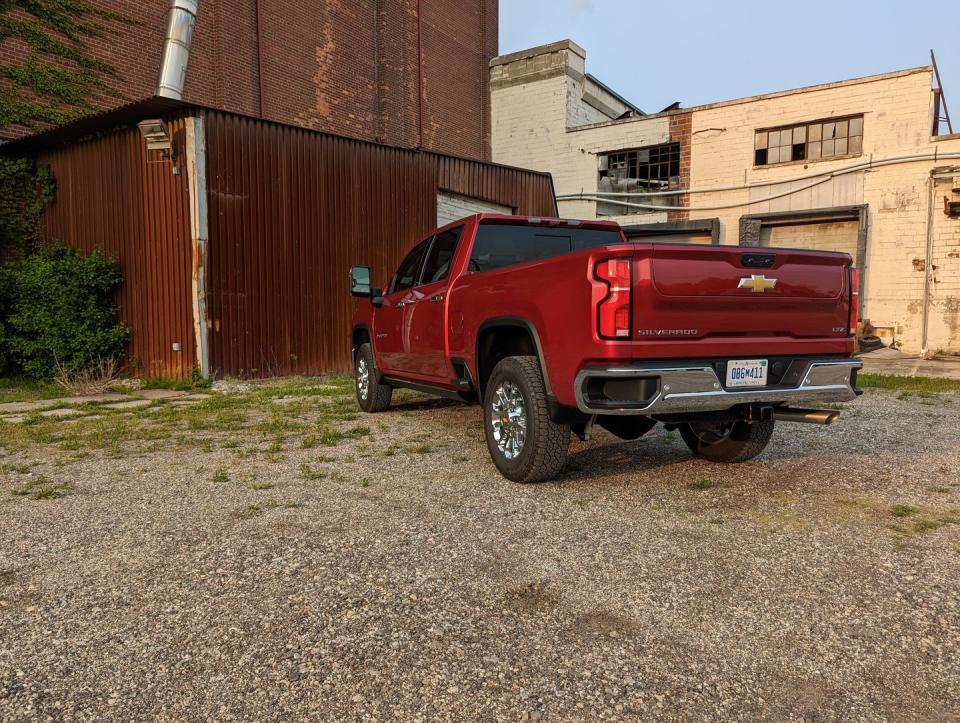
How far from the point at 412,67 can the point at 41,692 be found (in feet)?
75.7

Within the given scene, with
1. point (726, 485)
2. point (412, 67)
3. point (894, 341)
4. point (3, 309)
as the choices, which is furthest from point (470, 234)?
point (412, 67)

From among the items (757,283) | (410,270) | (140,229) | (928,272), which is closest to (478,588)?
(757,283)

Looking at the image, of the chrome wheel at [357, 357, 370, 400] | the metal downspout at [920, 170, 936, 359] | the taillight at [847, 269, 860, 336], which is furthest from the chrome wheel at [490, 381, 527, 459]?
the metal downspout at [920, 170, 936, 359]

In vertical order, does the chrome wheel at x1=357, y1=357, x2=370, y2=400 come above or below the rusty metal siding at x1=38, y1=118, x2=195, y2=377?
below

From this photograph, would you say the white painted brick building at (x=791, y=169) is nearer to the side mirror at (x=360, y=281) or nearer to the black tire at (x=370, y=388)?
the black tire at (x=370, y=388)

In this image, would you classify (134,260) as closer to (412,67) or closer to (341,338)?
(341,338)

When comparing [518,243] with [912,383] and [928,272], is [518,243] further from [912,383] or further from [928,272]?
[928,272]

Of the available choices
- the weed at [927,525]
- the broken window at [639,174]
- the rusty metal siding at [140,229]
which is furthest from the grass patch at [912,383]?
the rusty metal siding at [140,229]

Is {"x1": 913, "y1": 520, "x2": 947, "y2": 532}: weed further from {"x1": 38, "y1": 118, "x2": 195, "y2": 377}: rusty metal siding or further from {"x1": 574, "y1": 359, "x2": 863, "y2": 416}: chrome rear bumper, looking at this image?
{"x1": 38, "y1": 118, "x2": 195, "y2": 377}: rusty metal siding

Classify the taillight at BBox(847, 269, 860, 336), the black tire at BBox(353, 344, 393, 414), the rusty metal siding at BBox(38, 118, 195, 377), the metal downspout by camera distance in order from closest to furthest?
1. the taillight at BBox(847, 269, 860, 336)
2. the black tire at BBox(353, 344, 393, 414)
3. the rusty metal siding at BBox(38, 118, 195, 377)
4. the metal downspout

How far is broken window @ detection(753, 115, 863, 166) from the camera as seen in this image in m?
17.7

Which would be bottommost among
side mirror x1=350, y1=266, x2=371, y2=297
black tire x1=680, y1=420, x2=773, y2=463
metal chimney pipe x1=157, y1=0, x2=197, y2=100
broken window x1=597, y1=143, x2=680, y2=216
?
black tire x1=680, y1=420, x2=773, y2=463

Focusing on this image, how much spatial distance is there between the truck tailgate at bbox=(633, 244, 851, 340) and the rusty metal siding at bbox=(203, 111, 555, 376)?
8.61 m

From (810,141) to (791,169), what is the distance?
860 mm
